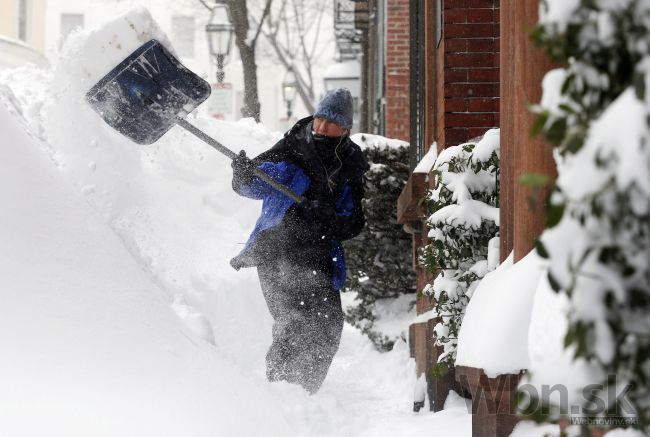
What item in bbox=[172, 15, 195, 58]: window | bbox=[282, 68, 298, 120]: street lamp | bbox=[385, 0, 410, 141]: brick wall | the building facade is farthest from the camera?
bbox=[172, 15, 195, 58]: window

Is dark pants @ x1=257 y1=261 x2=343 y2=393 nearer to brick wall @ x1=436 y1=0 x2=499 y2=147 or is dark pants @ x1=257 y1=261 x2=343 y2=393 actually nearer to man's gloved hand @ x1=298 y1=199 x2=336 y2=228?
man's gloved hand @ x1=298 y1=199 x2=336 y2=228

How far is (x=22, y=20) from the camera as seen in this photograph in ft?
100

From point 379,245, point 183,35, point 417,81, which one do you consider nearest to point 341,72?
point 379,245

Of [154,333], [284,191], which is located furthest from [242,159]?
[154,333]

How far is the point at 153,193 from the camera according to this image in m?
8.85

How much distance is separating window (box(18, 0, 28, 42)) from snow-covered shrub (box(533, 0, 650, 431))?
31.0m

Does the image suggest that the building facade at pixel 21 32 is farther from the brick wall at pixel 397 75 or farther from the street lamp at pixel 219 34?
the brick wall at pixel 397 75

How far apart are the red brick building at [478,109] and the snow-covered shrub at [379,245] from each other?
0.76 metres

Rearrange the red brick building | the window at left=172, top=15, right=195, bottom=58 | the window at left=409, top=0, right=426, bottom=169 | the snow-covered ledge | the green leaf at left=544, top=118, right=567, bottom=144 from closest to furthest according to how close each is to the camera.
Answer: the green leaf at left=544, top=118, right=567, bottom=144
the snow-covered ledge
the red brick building
the window at left=409, top=0, right=426, bottom=169
the window at left=172, top=15, right=195, bottom=58

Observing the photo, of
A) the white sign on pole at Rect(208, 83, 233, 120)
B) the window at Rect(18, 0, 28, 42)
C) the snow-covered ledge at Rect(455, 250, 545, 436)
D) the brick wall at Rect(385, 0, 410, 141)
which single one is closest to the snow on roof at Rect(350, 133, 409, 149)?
the brick wall at Rect(385, 0, 410, 141)

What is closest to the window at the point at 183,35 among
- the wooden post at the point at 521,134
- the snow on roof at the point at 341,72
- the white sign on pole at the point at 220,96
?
the snow on roof at the point at 341,72

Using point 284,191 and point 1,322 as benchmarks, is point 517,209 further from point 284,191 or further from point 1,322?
point 284,191

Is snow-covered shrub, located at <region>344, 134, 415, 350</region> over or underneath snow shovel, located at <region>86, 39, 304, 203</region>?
underneath

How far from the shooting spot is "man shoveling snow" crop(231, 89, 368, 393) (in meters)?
5.34
